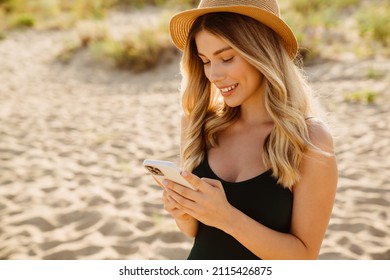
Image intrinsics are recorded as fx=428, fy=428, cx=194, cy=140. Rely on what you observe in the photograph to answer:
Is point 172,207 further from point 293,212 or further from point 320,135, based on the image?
point 320,135

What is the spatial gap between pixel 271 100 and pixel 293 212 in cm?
49

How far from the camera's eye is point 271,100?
1.85m

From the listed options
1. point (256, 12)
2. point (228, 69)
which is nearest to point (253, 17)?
point (256, 12)

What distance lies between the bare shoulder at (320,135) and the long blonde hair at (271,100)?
3 cm

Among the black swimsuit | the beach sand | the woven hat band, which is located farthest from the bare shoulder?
the beach sand

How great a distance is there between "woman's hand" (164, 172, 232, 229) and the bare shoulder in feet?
1.42

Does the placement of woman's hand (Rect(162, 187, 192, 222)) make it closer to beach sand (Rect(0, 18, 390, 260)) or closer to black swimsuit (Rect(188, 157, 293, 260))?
black swimsuit (Rect(188, 157, 293, 260))

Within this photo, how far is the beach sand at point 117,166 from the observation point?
338cm

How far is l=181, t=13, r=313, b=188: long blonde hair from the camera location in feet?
5.52

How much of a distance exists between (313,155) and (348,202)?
8.03 feet

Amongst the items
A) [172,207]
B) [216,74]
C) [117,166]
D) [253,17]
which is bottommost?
[117,166]

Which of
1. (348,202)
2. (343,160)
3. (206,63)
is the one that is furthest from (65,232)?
(343,160)

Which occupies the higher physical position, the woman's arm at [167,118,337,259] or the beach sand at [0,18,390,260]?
the woman's arm at [167,118,337,259]

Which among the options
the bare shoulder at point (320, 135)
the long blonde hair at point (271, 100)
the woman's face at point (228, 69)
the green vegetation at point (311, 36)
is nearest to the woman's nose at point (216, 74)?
the woman's face at point (228, 69)
